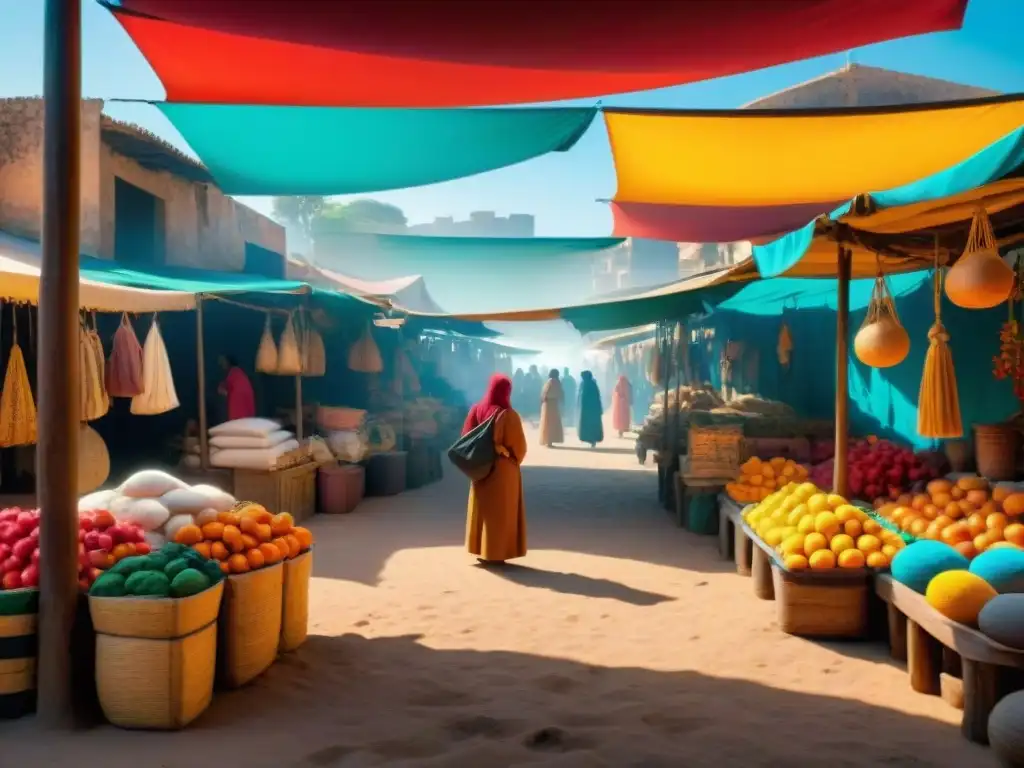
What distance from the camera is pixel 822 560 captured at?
4.37 metres

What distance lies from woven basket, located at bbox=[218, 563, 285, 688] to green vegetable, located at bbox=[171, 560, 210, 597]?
35cm

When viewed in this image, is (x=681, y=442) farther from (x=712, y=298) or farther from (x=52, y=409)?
(x=52, y=409)

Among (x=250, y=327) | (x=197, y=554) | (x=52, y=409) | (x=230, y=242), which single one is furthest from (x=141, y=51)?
(x=230, y=242)

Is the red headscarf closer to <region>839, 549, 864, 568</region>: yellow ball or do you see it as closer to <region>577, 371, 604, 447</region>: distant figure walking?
<region>839, 549, 864, 568</region>: yellow ball

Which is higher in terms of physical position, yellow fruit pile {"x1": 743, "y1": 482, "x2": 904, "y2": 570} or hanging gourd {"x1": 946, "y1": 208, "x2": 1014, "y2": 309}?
hanging gourd {"x1": 946, "y1": 208, "x2": 1014, "y2": 309}

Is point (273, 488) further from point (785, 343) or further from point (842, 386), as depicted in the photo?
point (785, 343)

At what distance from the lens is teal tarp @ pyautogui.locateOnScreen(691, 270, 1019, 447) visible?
7.03 metres

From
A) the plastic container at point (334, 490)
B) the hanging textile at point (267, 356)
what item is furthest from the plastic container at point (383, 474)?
the hanging textile at point (267, 356)

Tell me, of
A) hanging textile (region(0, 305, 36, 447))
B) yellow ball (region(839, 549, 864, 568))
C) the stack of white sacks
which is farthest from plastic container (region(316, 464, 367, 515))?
yellow ball (region(839, 549, 864, 568))

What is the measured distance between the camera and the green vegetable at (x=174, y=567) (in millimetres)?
3245

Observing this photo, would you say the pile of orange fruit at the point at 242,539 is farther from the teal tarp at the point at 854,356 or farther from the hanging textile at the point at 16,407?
the teal tarp at the point at 854,356

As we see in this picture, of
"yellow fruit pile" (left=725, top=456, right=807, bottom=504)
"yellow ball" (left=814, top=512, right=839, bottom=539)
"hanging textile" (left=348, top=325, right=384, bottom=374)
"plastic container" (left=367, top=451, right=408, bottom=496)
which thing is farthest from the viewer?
"hanging textile" (left=348, top=325, right=384, bottom=374)

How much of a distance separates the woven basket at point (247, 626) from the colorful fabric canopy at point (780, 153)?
3.42 m

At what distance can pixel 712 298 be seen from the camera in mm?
8586
